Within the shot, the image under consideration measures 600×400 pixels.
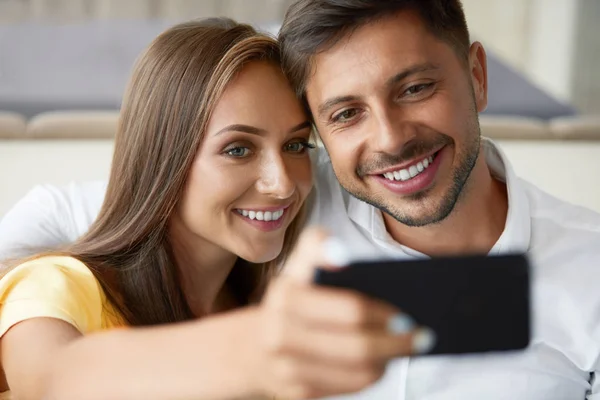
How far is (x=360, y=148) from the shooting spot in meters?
1.18

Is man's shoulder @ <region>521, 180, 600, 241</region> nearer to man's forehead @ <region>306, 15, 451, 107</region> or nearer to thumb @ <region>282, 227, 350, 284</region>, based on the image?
man's forehead @ <region>306, 15, 451, 107</region>

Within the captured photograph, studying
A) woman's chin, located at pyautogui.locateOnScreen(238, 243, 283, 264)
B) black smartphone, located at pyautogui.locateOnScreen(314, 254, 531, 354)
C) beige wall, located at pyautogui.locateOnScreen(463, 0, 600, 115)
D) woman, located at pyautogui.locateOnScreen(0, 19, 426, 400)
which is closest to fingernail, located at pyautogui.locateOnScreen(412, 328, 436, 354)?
black smartphone, located at pyautogui.locateOnScreen(314, 254, 531, 354)

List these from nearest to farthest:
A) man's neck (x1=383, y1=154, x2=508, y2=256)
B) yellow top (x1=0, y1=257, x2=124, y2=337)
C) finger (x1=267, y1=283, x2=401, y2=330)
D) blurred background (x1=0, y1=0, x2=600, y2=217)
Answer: finger (x1=267, y1=283, x2=401, y2=330), yellow top (x1=0, y1=257, x2=124, y2=337), man's neck (x1=383, y1=154, x2=508, y2=256), blurred background (x1=0, y1=0, x2=600, y2=217)

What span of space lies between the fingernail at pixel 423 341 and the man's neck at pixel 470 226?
67 cm

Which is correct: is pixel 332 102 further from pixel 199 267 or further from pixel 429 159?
pixel 199 267

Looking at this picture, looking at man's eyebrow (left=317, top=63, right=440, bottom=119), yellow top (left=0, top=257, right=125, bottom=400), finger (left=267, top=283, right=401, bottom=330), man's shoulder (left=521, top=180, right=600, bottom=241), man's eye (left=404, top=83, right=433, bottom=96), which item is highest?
finger (left=267, top=283, right=401, bottom=330)

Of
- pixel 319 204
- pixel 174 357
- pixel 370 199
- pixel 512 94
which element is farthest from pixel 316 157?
pixel 512 94

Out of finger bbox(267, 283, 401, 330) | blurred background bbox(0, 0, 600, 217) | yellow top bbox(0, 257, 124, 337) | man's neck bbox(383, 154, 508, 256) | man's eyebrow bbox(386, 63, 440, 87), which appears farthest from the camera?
blurred background bbox(0, 0, 600, 217)

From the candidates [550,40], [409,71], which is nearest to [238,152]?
[409,71]

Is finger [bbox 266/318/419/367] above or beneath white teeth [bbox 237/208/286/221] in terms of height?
above

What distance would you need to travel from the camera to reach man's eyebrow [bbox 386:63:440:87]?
45.3 inches

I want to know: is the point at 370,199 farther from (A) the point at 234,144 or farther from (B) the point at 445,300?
(B) the point at 445,300

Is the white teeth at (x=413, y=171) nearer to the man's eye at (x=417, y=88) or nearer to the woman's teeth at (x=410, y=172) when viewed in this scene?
the woman's teeth at (x=410, y=172)

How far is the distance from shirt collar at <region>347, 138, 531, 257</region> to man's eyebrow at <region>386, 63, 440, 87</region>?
0.81 feet
